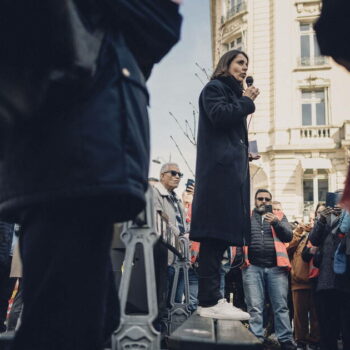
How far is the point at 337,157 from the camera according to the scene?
24.2m

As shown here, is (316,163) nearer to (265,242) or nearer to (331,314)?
(265,242)

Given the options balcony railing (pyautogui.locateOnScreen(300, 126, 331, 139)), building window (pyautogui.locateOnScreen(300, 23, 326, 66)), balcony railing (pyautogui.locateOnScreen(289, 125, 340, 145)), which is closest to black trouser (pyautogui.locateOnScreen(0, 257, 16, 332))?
balcony railing (pyautogui.locateOnScreen(289, 125, 340, 145))

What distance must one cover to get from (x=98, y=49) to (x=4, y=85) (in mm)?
283

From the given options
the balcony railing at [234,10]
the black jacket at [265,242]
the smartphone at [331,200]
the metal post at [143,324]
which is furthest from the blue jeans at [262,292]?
the balcony railing at [234,10]

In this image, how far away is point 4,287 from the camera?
5.86 metres

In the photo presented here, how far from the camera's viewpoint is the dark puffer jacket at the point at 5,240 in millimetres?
5422

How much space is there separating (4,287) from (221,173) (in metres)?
3.55

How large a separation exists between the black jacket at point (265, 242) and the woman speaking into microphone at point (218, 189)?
326 centimetres

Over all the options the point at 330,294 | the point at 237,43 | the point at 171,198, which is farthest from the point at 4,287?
the point at 237,43

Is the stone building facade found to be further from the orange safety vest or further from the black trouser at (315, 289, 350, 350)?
the black trouser at (315, 289, 350, 350)

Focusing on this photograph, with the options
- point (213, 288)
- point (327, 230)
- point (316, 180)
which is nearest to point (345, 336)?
point (327, 230)

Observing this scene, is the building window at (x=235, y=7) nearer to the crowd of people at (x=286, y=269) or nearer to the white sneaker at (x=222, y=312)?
the crowd of people at (x=286, y=269)

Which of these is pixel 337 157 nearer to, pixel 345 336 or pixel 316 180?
pixel 316 180

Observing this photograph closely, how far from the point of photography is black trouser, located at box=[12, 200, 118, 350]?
134 cm
